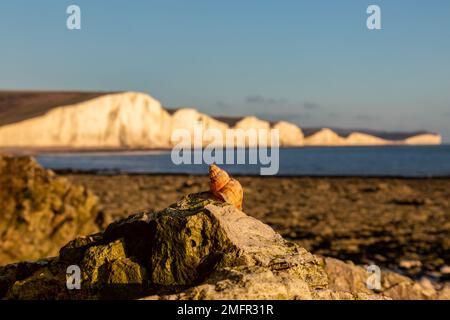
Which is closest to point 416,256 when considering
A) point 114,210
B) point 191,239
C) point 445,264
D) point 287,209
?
point 445,264

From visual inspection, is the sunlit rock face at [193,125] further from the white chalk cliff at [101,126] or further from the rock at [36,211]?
the rock at [36,211]

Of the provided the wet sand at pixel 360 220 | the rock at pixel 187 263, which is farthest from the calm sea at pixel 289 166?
the rock at pixel 187 263

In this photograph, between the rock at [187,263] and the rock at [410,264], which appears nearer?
the rock at [187,263]

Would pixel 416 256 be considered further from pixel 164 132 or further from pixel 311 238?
pixel 164 132

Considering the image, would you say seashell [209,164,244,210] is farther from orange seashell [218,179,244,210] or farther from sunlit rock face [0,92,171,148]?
sunlit rock face [0,92,171,148]

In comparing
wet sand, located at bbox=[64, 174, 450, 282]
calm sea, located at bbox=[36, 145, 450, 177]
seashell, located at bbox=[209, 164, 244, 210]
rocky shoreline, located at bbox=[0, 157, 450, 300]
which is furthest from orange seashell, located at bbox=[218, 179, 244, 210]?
calm sea, located at bbox=[36, 145, 450, 177]

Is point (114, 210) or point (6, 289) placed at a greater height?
point (6, 289)

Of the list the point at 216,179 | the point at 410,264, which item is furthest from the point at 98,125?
the point at 216,179
